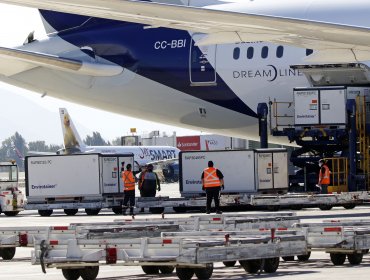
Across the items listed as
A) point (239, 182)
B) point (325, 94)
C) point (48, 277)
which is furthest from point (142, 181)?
point (48, 277)

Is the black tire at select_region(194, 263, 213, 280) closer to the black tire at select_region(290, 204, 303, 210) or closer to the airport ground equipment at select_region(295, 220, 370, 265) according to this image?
the airport ground equipment at select_region(295, 220, 370, 265)

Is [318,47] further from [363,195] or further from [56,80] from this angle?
[56,80]

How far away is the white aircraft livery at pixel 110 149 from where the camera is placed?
89.2 m

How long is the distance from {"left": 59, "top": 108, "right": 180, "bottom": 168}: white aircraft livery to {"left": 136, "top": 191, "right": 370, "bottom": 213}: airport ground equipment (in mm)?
55487

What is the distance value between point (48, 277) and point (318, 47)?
12.4m

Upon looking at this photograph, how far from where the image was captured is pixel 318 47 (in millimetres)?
26000

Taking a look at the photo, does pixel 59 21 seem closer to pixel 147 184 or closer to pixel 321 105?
pixel 147 184

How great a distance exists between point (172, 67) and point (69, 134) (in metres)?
55.3

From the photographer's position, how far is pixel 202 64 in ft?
116

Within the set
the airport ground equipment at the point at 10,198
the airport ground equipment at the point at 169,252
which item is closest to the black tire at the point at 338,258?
the airport ground equipment at the point at 169,252

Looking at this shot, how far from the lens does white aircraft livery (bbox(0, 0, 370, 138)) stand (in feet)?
112

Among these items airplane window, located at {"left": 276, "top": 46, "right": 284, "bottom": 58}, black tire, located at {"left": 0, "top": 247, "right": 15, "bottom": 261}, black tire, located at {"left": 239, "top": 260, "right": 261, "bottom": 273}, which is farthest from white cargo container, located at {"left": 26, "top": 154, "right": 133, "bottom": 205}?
black tire, located at {"left": 239, "top": 260, "right": 261, "bottom": 273}

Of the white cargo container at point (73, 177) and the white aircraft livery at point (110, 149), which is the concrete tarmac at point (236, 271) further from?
the white aircraft livery at point (110, 149)

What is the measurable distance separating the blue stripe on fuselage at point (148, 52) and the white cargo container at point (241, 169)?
7.75 feet
